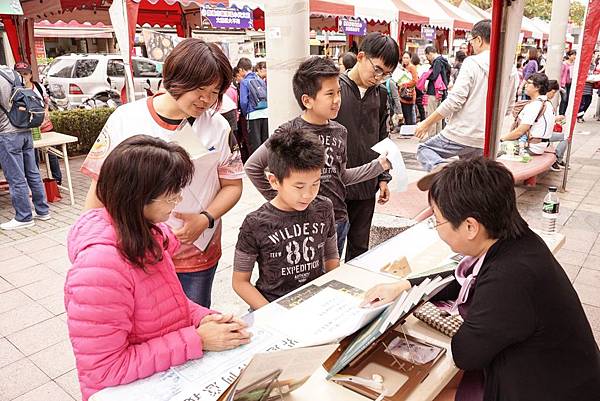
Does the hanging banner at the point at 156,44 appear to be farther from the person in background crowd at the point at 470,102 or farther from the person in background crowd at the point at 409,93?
the person in background crowd at the point at 409,93

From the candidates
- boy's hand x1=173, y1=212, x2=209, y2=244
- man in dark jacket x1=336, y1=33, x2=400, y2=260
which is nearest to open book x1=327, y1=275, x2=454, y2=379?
boy's hand x1=173, y1=212, x2=209, y2=244

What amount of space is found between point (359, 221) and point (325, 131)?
69 cm

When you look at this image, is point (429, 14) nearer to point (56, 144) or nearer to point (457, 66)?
point (457, 66)

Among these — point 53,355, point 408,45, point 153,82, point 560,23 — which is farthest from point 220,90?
point 408,45

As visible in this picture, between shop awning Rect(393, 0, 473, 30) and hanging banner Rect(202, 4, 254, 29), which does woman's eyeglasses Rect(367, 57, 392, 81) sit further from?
shop awning Rect(393, 0, 473, 30)

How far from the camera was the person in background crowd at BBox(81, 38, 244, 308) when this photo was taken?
5.42 ft

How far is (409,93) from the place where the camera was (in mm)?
9836

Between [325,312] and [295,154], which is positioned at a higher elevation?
[295,154]

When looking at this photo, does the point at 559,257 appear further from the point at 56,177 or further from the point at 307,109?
the point at 56,177

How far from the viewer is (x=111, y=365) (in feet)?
3.99

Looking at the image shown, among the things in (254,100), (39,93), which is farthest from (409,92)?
(39,93)

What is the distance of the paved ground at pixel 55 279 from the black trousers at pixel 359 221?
962mm

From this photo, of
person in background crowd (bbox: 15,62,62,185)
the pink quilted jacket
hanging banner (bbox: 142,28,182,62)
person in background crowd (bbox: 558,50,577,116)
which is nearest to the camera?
the pink quilted jacket

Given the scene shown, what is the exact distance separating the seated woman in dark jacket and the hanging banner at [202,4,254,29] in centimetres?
632
